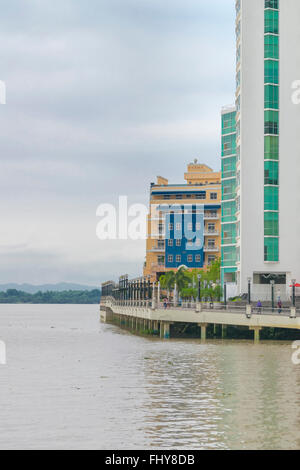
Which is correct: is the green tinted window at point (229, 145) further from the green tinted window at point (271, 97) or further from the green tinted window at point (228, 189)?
the green tinted window at point (271, 97)

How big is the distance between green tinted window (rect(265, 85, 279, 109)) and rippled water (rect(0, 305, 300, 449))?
45.8 meters

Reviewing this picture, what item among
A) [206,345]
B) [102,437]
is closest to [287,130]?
[206,345]

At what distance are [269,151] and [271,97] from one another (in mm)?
6655

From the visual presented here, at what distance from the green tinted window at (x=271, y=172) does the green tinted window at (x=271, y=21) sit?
16715mm

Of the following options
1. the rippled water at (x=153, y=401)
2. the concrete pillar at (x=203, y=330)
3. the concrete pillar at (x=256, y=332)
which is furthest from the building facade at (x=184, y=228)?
the rippled water at (x=153, y=401)

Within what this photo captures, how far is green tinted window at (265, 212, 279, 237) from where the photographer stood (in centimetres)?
9712

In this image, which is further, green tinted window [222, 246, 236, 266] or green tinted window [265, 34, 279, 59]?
green tinted window [222, 246, 236, 266]

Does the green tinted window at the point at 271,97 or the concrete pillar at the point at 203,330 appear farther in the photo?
the green tinted window at the point at 271,97

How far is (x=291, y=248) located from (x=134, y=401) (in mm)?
66072

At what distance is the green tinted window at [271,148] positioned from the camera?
9725 cm

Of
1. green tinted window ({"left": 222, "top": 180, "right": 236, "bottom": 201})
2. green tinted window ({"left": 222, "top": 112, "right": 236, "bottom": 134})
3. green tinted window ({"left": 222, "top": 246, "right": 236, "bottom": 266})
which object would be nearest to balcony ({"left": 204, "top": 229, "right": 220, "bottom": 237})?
green tinted window ({"left": 222, "top": 112, "right": 236, "bottom": 134})

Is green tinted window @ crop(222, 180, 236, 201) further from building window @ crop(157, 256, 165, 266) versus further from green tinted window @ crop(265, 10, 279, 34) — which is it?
building window @ crop(157, 256, 165, 266)
